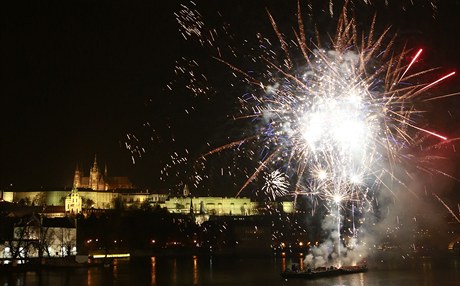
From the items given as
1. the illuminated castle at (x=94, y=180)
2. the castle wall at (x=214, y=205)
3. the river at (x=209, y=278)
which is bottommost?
the river at (x=209, y=278)

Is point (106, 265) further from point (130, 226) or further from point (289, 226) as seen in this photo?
point (289, 226)

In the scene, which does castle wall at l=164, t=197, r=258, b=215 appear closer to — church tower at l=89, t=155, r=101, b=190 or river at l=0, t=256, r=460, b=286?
church tower at l=89, t=155, r=101, b=190

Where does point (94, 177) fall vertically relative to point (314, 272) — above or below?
above

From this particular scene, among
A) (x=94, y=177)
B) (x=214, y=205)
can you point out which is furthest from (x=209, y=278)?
(x=94, y=177)

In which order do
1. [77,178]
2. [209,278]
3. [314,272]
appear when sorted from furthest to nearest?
1. [77,178]
2. [209,278]
3. [314,272]

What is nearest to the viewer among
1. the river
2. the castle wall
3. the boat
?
the river

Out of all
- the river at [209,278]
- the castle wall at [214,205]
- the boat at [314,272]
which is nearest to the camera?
the river at [209,278]

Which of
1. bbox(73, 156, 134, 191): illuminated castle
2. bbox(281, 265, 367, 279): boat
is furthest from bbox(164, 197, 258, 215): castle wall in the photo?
bbox(281, 265, 367, 279): boat

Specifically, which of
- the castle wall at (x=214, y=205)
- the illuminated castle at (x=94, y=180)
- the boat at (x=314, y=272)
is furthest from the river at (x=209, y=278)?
the illuminated castle at (x=94, y=180)

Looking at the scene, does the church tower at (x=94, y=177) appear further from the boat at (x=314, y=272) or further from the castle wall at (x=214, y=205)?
the boat at (x=314, y=272)

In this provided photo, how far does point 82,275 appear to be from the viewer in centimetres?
3347

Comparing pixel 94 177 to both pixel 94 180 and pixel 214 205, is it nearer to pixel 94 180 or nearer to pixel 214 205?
pixel 94 180

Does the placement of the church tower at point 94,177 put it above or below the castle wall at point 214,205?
above

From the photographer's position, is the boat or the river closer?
the river
